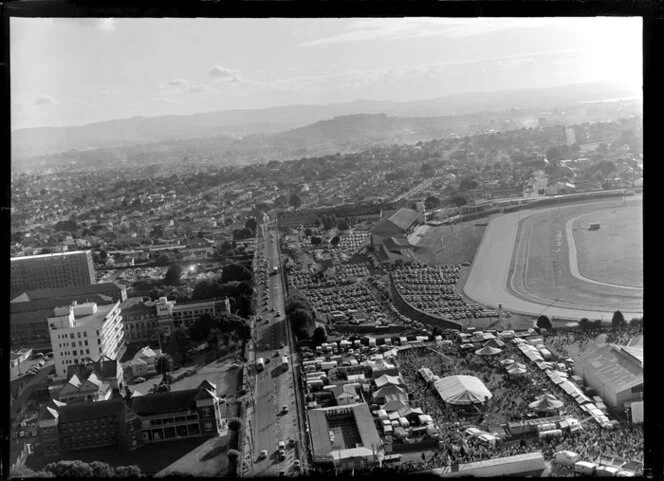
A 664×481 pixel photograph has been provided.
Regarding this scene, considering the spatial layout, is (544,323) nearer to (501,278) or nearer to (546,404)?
(501,278)

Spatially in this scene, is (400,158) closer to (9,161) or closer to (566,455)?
(566,455)

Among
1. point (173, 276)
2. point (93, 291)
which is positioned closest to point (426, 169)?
point (173, 276)

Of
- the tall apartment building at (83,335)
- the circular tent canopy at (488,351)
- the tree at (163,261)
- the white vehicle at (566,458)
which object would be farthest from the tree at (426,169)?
the white vehicle at (566,458)

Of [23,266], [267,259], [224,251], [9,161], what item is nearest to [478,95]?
[267,259]

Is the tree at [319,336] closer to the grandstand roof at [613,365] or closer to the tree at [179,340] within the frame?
the tree at [179,340]

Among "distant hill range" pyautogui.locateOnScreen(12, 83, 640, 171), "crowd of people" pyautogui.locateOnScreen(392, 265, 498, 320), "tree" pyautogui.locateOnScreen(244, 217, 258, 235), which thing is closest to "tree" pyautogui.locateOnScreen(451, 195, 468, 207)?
"distant hill range" pyautogui.locateOnScreen(12, 83, 640, 171)

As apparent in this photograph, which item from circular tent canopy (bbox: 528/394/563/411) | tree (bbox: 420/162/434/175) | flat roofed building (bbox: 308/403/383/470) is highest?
tree (bbox: 420/162/434/175)

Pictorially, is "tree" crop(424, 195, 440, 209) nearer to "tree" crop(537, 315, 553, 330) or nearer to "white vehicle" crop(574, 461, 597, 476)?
"tree" crop(537, 315, 553, 330)
